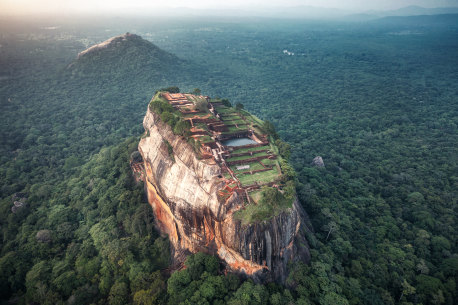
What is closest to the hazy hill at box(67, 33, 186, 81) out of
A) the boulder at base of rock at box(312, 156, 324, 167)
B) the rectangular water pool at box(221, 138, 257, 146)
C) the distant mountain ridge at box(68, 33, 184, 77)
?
the distant mountain ridge at box(68, 33, 184, 77)

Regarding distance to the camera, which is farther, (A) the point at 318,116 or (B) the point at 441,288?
(A) the point at 318,116

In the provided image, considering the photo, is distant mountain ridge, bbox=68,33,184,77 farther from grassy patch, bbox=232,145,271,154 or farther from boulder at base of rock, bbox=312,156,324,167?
grassy patch, bbox=232,145,271,154

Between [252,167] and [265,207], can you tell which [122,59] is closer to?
[252,167]

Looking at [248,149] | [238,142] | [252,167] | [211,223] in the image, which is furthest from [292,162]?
[211,223]

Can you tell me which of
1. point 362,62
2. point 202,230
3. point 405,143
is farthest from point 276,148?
point 362,62

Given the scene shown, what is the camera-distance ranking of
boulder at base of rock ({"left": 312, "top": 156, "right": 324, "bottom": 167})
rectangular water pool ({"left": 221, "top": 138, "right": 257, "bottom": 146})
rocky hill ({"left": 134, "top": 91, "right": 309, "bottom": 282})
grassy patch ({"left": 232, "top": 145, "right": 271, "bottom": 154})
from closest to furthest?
rocky hill ({"left": 134, "top": 91, "right": 309, "bottom": 282}) → grassy patch ({"left": 232, "top": 145, "right": 271, "bottom": 154}) → rectangular water pool ({"left": 221, "top": 138, "right": 257, "bottom": 146}) → boulder at base of rock ({"left": 312, "top": 156, "right": 324, "bottom": 167})

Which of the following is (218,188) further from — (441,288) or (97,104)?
(97,104)
